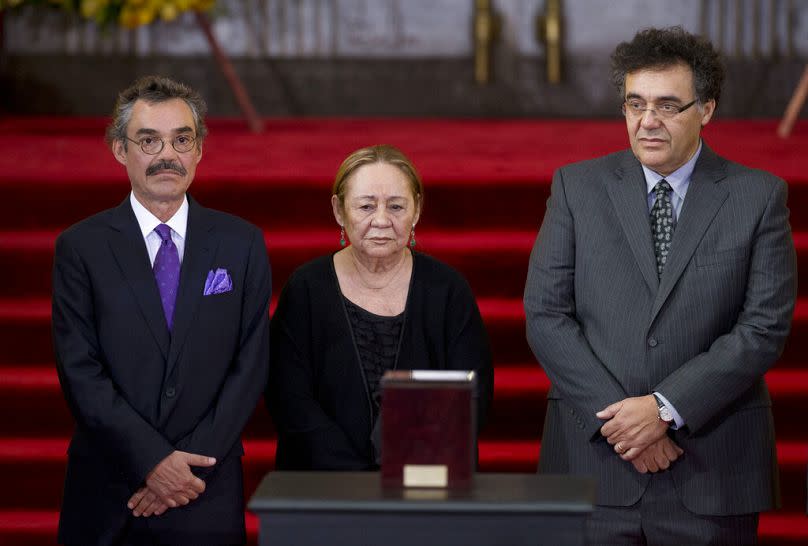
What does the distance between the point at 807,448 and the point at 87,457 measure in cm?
219

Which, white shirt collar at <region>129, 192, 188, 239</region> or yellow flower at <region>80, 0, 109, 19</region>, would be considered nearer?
white shirt collar at <region>129, 192, 188, 239</region>

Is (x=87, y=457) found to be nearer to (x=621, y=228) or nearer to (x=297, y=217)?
(x=621, y=228)

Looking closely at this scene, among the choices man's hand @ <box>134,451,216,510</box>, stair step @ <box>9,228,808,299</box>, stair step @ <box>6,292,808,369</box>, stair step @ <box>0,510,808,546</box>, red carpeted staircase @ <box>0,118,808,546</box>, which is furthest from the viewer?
stair step @ <box>9,228,808,299</box>

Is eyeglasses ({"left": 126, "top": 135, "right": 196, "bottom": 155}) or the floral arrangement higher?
the floral arrangement

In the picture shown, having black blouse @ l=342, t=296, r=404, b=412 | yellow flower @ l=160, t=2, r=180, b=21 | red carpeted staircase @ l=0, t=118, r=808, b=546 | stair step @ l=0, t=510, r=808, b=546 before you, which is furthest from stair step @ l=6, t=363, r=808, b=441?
yellow flower @ l=160, t=2, r=180, b=21

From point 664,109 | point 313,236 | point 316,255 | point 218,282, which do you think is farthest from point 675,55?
point 313,236

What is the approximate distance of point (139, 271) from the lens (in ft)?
10.4

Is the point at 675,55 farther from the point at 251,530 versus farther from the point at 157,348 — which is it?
the point at 251,530

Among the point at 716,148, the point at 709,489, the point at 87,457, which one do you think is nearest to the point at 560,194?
the point at 709,489

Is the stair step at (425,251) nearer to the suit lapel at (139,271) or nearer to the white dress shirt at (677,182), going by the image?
the white dress shirt at (677,182)

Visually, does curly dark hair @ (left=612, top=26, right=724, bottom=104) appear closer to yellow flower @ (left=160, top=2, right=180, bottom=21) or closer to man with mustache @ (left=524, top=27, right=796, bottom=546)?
man with mustache @ (left=524, top=27, right=796, bottom=546)

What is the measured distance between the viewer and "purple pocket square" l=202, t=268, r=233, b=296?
320 centimetres

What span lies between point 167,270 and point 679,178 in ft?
3.97

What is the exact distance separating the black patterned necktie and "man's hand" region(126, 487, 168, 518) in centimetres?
126
